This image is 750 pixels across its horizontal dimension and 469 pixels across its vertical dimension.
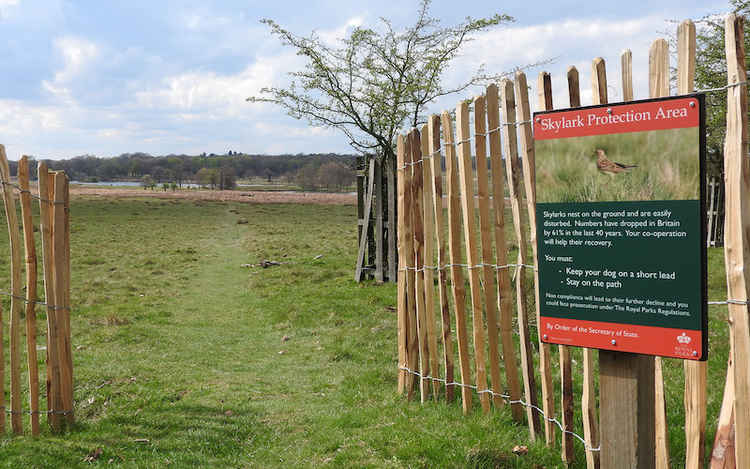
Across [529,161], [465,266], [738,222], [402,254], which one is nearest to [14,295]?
[402,254]

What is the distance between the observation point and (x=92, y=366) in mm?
8539

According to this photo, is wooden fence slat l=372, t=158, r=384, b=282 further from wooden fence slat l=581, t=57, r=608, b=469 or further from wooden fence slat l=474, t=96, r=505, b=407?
wooden fence slat l=581, t=57, r=608, b=469

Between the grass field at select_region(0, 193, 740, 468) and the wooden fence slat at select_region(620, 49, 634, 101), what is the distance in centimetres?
280

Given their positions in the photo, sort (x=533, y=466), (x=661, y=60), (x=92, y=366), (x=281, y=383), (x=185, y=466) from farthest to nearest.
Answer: (x=92, y=366) → (x=281, y=383) → (x=185, y=466) → (x=533, y=466) → (x=661, y=60)

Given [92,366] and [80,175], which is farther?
[80,175]

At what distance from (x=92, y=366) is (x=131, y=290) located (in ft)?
23.8

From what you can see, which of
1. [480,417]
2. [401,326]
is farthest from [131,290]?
[480,417]

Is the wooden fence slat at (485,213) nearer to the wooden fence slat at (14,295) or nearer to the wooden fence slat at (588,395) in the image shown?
the wooden fence slat at (588,395)

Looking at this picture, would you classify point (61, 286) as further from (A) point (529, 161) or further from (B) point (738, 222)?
(B) point (738, 222)

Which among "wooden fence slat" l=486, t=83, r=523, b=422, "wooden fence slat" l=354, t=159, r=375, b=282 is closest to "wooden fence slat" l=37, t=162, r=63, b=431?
"wooden fence slat" l=486, t=83, r=523, b=422

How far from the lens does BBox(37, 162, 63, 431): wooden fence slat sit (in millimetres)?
5848

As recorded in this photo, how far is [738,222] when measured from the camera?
3170mm

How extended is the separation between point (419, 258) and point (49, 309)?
12.1ft

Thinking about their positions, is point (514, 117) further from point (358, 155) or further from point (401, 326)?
point (358, 155)
